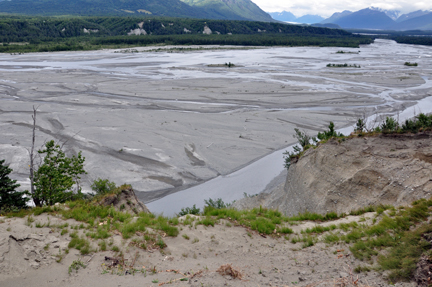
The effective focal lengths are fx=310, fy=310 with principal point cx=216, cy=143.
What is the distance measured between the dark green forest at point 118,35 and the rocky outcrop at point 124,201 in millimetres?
80088

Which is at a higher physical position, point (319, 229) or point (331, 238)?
point (331, 238)

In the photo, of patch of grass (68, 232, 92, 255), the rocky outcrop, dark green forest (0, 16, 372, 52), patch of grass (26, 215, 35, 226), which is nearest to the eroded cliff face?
the rocky outcrop

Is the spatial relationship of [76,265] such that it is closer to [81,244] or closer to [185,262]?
[81,244]

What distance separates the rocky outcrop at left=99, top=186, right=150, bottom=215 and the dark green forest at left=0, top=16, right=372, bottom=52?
80.1 metres

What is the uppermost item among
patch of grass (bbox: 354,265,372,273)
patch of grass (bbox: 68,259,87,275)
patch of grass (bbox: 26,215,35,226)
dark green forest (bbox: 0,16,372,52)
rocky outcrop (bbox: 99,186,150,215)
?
dark green forest (bbox: 0,16,372,52)

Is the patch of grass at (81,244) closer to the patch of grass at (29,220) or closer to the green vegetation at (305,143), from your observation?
the patch of grass at (29,220)

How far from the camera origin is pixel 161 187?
615 inches

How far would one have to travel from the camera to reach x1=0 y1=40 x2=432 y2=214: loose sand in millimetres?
17734

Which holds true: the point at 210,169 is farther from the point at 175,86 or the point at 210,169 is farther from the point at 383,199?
the point at 175,86

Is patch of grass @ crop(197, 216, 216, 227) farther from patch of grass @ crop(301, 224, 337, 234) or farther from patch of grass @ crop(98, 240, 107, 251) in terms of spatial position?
patch of grass @ crop(98, 240, 107, 251)

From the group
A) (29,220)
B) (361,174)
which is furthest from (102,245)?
(361,174)

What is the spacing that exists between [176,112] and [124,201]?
1728 cm

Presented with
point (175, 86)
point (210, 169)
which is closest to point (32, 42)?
point (175, 86)

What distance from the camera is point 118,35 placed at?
124688 mm
